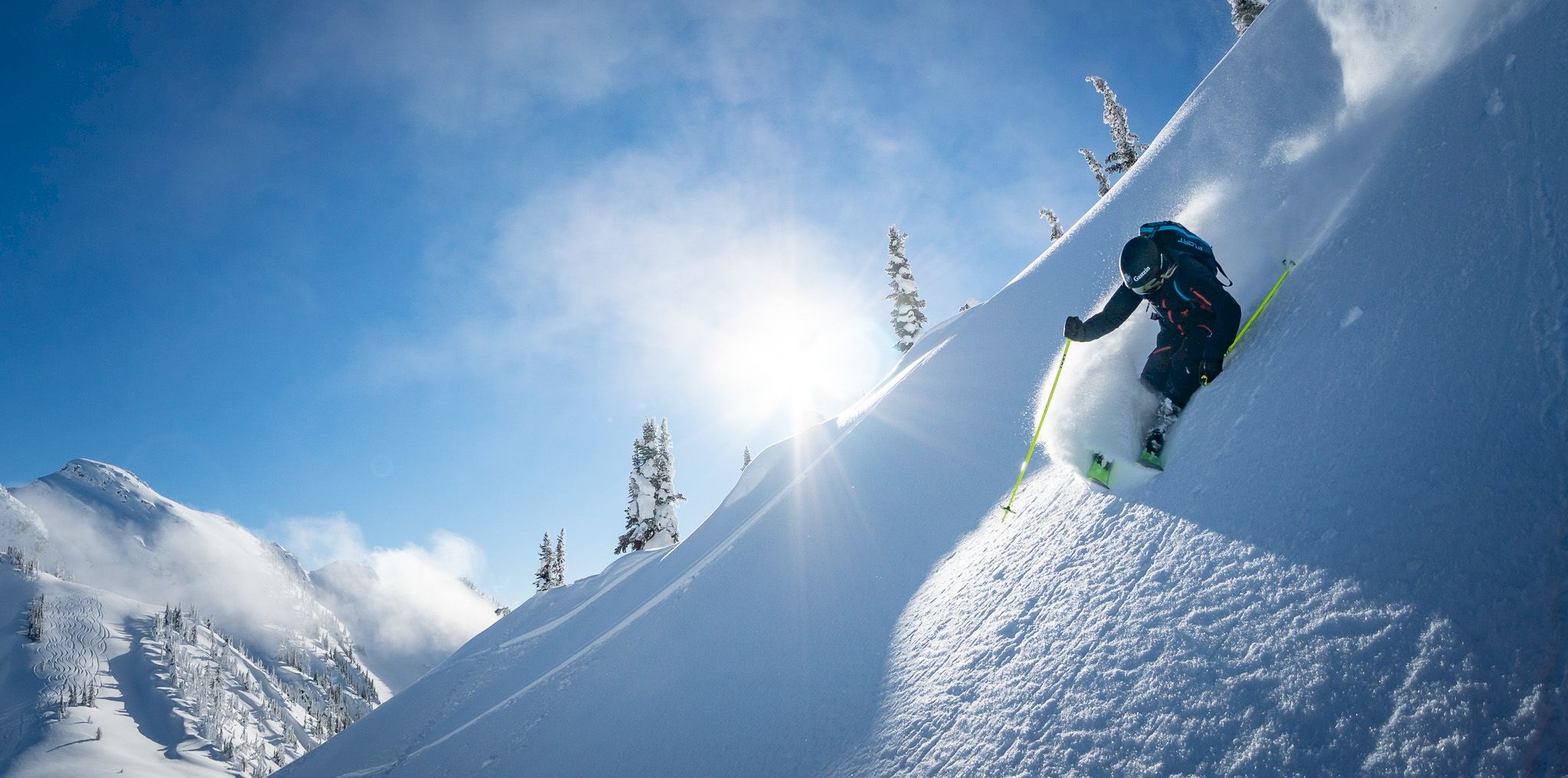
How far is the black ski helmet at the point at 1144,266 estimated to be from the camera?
13.4 feet

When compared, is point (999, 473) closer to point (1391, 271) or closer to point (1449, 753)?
point (1391, 271)

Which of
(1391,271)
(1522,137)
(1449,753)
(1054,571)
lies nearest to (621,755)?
(1054,571)

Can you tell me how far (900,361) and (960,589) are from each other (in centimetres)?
1288

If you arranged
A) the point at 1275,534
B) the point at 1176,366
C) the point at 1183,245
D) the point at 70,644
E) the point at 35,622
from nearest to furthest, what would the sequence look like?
the point at 1275,534 → the point at 1176,366 → the point at 1183,245 → the point at 70,644 → the point at 35,622

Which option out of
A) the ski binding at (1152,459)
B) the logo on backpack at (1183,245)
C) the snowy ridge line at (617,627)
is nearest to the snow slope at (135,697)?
the snowy ridge line at (617,627)

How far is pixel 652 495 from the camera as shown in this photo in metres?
31.9

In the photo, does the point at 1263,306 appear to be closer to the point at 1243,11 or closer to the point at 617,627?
the point at 617,627

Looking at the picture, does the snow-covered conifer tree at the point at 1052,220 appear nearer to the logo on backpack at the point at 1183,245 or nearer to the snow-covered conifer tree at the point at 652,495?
the snow-covered conifer tree at the point at 652,495

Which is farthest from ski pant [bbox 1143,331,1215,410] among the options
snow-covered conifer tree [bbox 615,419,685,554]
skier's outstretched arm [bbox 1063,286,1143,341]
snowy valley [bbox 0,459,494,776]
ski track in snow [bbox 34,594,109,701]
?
ski track in snow [bbox 34,594,109,701]

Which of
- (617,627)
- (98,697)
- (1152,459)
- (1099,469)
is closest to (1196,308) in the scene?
(1152,459)

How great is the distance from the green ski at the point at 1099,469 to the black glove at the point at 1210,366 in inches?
34.5

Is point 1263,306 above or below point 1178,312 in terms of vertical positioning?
below

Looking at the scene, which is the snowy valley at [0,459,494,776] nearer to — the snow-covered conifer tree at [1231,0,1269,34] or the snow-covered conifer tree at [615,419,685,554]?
the snow-covered conifer tree at [615,419,685,554]

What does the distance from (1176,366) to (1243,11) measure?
34.1 metres
